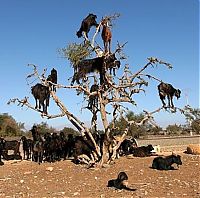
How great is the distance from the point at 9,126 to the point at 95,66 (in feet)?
123

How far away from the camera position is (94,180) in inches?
482

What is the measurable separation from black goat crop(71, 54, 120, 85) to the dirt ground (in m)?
3.34

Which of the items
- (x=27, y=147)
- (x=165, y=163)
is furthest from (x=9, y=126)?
(x=165, y=163)

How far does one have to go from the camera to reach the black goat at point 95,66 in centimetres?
1459

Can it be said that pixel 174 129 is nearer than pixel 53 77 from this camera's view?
No

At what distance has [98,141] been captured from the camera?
1644cm

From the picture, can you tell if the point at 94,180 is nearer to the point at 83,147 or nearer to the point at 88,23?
the point at 83,147

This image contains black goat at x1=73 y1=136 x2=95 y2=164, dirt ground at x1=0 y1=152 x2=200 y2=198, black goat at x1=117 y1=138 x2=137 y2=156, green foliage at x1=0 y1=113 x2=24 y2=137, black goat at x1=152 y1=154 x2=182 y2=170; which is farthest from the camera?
green foliage at x1=0 y1=113 x2=24 y2=137

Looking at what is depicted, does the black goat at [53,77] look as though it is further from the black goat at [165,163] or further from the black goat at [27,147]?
the black goat at [165,163]

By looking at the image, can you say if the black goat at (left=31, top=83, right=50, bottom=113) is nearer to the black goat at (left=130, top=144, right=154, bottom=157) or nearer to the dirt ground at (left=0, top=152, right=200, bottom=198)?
the dirt ground at (left=0, top=152, right=200, bottom=198)

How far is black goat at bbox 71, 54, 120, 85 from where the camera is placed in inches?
575

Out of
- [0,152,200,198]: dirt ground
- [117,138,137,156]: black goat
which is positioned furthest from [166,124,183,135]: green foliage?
[0,152,200,198]: dirt ground

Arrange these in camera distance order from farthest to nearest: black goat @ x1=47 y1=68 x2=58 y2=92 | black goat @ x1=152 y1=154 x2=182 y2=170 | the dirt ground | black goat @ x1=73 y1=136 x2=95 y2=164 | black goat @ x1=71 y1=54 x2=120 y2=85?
black goat @ x1=73 y1=136 x2=95 y2=164 < black goat @ x1=47 y1=68 x2=58 y2=92 < black goat @ x1=71 y1=54 x2=120 y2=85 < black goat @ x1=152 y1=154 x2=182 y2=170 < the dirt ground

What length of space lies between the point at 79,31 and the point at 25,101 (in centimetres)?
337
